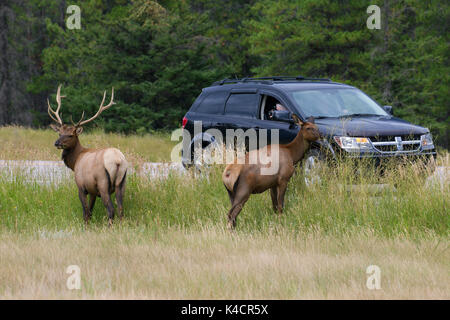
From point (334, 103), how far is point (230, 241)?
15.7 feet

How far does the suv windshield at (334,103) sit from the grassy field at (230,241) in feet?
6.09

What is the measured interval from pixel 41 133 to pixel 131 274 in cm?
1814

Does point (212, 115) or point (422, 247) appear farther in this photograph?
point (212, 115)

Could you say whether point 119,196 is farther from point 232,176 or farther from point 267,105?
point 267,105

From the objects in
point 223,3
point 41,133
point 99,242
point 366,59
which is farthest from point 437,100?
point 99,242

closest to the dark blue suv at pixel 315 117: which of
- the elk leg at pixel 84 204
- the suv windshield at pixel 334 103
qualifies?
the suv windshield at pixel 334 103

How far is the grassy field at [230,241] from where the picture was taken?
545 centimetres

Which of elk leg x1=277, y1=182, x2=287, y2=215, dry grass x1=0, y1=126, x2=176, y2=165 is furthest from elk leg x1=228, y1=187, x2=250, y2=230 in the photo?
dry grass x1=0, y1=126, x2=176, y2=165

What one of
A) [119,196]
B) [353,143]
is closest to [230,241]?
[119,196]

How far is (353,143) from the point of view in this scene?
31.5 ft

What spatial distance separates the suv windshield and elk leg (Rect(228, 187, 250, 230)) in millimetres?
3037

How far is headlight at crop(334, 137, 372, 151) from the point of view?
9.53 m
